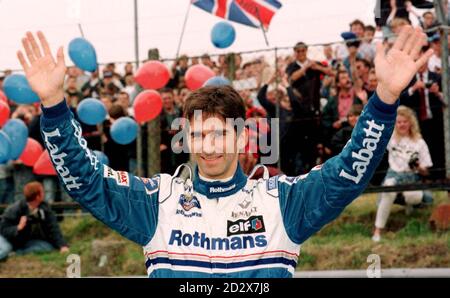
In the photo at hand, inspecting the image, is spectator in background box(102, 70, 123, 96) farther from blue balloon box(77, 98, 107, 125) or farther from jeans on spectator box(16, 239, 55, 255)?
jeans on spectator box(16, 239, 55, 255)

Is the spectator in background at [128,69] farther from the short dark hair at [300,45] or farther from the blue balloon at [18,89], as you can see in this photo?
the short dark hair at [300,45]

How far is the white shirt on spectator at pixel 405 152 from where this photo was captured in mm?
10266

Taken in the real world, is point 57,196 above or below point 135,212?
below

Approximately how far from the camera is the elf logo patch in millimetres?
3965

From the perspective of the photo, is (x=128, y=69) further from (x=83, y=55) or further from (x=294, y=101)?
(x=294, y=101)

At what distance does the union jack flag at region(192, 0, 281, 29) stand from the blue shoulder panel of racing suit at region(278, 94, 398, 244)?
7691 mm

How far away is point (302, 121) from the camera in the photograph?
10.9 meters

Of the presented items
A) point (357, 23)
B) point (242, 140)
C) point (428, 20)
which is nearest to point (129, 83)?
point (357, 23)

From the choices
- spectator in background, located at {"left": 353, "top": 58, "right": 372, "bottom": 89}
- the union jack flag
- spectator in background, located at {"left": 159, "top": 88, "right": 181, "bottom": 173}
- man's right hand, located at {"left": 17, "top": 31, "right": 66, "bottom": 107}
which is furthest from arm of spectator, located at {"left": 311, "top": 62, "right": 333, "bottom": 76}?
man's right hand, located at {"left": 17, "top": 31, "right": 66, "bottom": 107}

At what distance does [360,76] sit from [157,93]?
2.31 m

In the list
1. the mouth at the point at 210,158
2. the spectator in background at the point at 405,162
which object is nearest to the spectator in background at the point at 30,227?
the spectator in background at the point at 405,162
